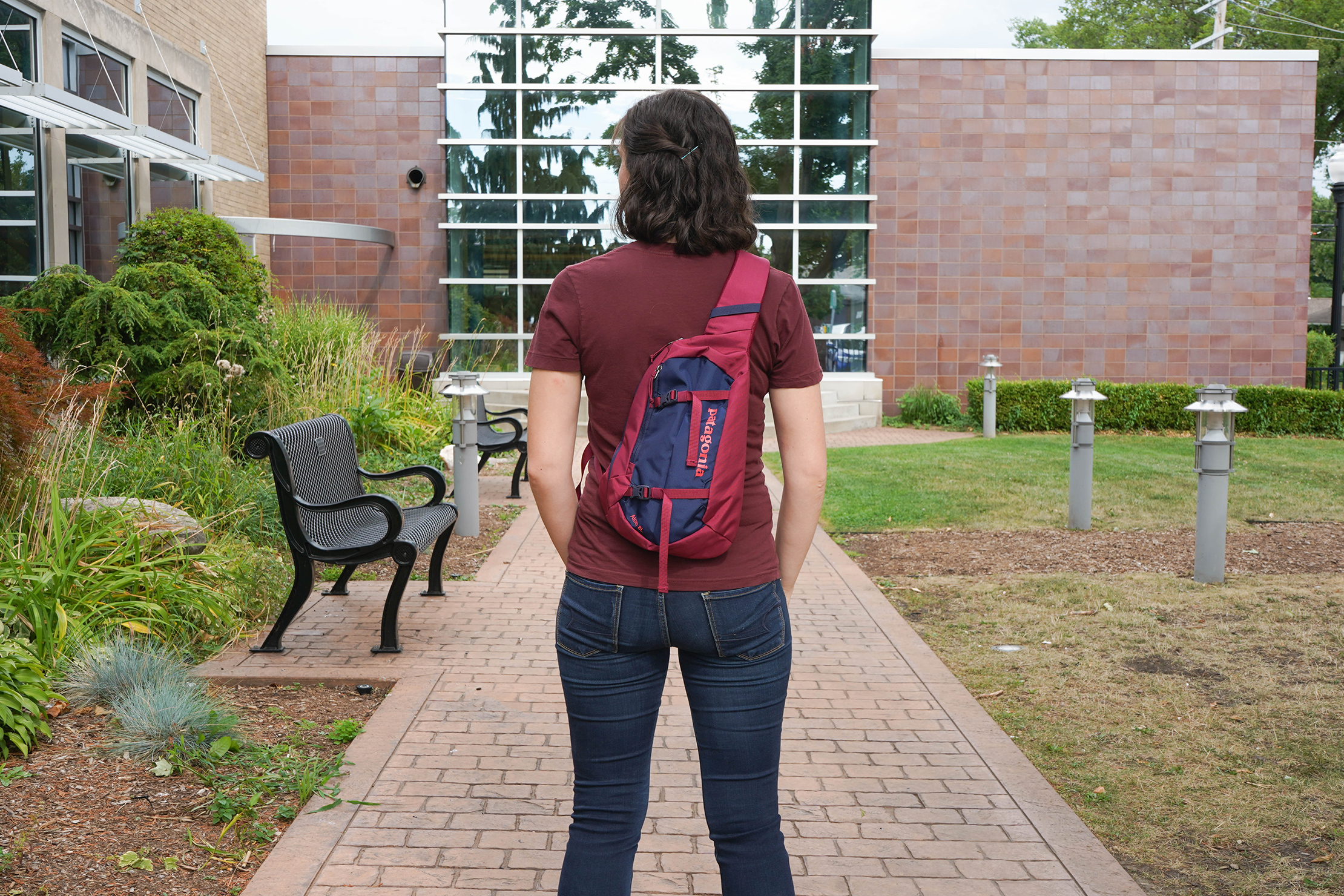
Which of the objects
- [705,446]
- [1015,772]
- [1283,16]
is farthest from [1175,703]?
[1283,16]

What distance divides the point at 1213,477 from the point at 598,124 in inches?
542

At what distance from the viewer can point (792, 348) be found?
83.7 inches

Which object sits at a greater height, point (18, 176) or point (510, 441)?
point (18, 176)

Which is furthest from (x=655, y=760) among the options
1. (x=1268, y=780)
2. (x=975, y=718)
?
(x=1268, y=780)

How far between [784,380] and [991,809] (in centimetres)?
215

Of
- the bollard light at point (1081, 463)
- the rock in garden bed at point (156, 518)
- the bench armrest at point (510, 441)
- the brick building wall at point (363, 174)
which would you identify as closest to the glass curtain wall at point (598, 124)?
the brick building wall at point (363, 174)

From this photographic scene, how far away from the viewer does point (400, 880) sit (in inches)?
122

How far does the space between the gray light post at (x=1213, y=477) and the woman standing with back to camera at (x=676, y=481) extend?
5577mm

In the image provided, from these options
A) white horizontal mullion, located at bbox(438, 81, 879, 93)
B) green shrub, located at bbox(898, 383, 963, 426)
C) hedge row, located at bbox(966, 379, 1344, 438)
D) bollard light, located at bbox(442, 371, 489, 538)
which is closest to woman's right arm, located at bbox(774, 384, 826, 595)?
bollard light, located at bbox(442, 371, 489, 538)

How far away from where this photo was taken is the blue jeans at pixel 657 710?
208cm

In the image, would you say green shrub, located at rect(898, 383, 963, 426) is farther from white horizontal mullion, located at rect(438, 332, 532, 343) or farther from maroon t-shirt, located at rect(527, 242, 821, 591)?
maroon t-shirt, located at rect(527, 242, 821, 591)

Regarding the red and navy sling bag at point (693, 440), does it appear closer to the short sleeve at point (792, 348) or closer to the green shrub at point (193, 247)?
the short sleeve at point (792, 348)

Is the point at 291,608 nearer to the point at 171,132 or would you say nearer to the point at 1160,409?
the point at 171,132

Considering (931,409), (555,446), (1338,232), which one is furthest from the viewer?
(931,409)
